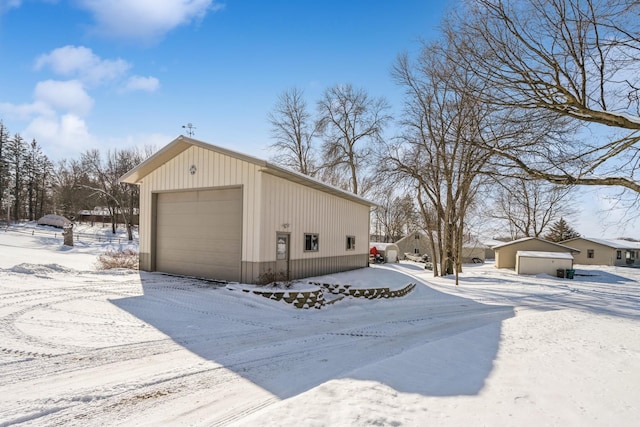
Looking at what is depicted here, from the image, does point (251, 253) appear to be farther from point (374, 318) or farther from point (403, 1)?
point (403, 1)

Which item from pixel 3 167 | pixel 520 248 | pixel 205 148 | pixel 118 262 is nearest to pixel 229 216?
pixel 205 148

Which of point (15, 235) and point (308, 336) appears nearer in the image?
point (308, 336)

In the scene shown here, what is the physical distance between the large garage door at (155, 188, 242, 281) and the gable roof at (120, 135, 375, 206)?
108 centimetres

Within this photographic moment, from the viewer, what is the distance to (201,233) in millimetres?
11344

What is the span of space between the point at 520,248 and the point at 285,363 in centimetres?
2963

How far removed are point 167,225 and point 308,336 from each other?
7.89m

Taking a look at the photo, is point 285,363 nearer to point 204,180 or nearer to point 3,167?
point 204,180

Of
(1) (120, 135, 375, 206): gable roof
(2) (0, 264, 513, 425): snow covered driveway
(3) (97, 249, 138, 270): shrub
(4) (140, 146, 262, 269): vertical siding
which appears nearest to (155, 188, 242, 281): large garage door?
(4) (140, 146, 262, 269): vertical siding

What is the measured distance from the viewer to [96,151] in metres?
40.7

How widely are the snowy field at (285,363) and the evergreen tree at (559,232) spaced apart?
40.3 meters

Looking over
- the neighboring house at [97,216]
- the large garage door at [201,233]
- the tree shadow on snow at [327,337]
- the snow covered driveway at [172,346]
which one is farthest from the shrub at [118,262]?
the neighboring house at [97,216]

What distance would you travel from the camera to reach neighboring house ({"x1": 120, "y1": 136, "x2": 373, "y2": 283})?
10086 millimetres

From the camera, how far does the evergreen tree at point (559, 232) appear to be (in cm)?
4381

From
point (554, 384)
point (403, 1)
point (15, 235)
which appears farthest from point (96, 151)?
point (554, 384)
